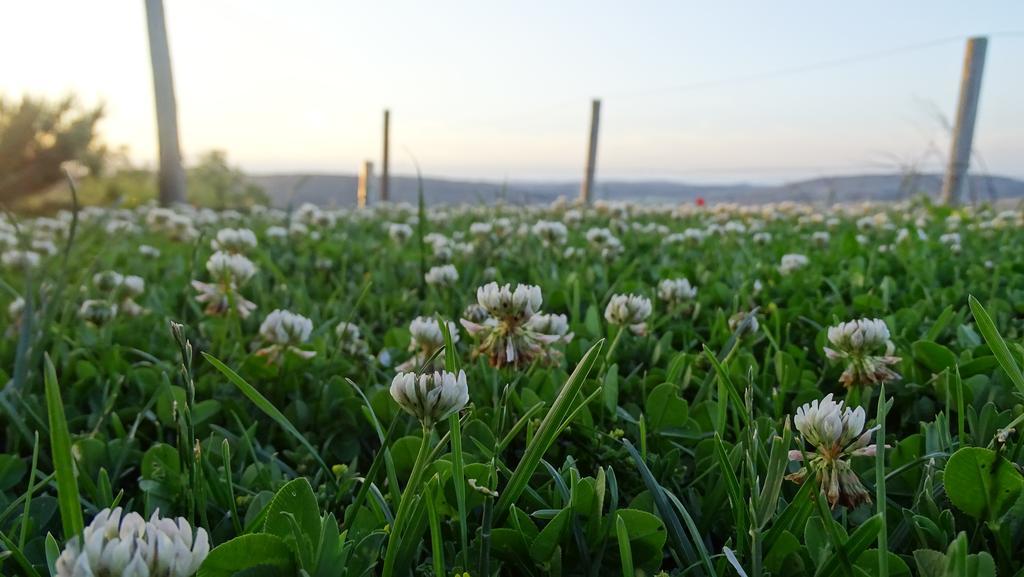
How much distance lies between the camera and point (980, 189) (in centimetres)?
756

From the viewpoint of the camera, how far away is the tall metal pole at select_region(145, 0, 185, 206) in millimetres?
8305

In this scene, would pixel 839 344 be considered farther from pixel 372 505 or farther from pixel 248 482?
pixel 248 482

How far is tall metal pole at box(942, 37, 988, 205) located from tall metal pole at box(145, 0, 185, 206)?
7.37m

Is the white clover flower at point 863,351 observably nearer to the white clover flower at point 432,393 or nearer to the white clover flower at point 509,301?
the white clover flower at point 509,301

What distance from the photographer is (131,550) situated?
0.45 m

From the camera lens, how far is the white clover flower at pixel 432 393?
2.03 ft

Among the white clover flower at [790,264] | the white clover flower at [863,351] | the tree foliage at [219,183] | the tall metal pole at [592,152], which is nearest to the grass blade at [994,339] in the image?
the white clover flower at [863,351]

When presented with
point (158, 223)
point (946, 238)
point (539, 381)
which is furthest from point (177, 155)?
point (539, 381)

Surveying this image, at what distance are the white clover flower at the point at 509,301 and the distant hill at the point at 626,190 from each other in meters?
2.08

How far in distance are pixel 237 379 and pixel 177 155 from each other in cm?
853

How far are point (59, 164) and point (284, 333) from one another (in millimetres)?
11851

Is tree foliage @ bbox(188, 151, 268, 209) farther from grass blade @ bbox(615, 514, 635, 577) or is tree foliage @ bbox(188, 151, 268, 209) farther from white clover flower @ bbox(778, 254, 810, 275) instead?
grass blade @ bbox(615, 514, 635, 577)

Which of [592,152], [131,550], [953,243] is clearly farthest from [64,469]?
[592,152]

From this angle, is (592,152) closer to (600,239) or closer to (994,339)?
(600,239)
